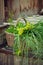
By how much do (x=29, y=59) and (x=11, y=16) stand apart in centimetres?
142

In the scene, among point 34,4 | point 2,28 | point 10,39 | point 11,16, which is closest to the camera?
point 10,39

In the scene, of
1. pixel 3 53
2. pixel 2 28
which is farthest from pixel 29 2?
pixel 3 53

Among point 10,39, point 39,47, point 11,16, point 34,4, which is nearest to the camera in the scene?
point 39,47

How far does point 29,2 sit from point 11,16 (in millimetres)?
714

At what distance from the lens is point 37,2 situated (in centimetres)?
405

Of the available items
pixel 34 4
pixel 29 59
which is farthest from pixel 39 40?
pixel 34 4

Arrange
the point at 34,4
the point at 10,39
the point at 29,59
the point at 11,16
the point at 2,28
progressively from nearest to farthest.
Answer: the point at 29,59
the point at 10,39
the point at 2,28
the point at 11,16
the point at 34,4

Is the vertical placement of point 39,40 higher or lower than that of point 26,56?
higher

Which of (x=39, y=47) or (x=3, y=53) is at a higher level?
(x=39, y=47)

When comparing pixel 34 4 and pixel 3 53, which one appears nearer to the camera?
pixel 3 53

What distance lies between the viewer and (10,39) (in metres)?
2.16

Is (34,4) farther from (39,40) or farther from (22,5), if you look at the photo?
(39,40)

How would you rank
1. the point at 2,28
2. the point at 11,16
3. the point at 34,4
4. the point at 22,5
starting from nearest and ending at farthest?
1. the point at 2,28
2. the point at 11,16
3. the point at 22,5
4. the point at 34,4

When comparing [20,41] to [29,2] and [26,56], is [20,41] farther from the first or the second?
[29,2]
